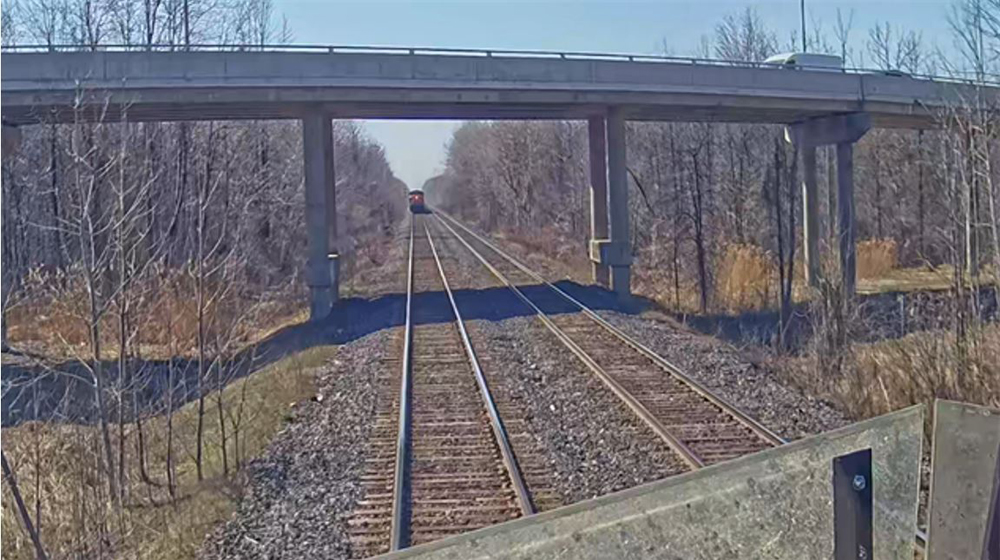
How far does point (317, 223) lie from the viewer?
22359mm

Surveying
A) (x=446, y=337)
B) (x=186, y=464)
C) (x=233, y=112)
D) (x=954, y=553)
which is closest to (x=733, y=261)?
(x=446, y=337)

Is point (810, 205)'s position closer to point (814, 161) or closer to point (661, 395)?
point (814, 161)

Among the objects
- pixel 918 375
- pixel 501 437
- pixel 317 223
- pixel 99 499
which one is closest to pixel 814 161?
pixel 317 223

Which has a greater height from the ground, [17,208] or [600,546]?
[17,208]

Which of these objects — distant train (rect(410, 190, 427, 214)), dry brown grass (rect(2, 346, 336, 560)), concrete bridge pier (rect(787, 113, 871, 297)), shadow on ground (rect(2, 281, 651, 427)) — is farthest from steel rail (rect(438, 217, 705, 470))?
distant train (rect(410, 190, 427, 214))

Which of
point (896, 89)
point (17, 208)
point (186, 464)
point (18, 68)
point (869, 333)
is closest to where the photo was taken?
point (186, 464)

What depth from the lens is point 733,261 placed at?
1030 inches

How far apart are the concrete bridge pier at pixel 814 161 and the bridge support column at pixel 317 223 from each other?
13332mm

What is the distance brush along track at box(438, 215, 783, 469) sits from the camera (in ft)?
28.1

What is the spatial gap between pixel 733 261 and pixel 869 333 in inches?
424

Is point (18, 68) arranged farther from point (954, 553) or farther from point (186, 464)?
point (954, 553)

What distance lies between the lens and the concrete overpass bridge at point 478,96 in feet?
60.9

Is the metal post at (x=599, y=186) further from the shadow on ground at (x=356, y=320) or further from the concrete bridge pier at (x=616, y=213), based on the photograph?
the shadow on ground at (x=356, y=320)

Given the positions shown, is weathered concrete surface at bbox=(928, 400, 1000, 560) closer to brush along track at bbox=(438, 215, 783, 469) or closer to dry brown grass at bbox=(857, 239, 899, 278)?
brush along track at bbox=(438, 215, 783, 469)
